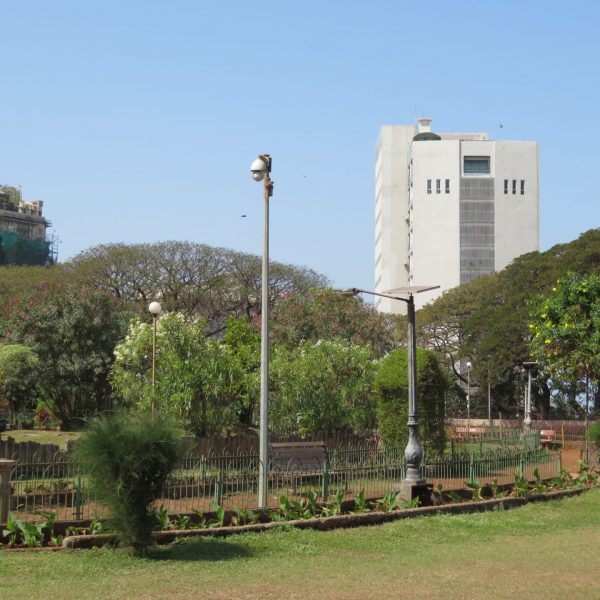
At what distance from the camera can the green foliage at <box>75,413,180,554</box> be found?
11.7 m

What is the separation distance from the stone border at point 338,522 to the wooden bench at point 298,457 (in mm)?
3808

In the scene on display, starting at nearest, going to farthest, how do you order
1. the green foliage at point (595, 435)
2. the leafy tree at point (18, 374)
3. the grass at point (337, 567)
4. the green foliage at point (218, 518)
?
the grass at point (337, 567) < the green foliage at point (218, 518) < the green foliage at point (595, 435) < the leafy tree at point (18, 374)

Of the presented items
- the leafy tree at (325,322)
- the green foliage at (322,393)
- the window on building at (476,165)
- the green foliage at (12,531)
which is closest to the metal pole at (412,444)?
the green foliage at (12,531)

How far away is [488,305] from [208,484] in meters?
47.8

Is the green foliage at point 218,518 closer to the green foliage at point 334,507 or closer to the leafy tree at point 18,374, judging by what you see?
the green foliage at point 334,507

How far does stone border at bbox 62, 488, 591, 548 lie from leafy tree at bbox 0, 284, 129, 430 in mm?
27481

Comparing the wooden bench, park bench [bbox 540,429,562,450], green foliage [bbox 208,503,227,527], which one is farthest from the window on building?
green foliage [bbox 208,503,227,527]

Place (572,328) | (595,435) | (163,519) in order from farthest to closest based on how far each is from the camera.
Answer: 1. (572,328)
2. (595,435)
3. (163,519)

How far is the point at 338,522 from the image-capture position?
1476 centimetres

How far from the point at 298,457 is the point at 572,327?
1613 centimetres

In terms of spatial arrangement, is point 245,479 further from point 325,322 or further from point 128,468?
point 325,322

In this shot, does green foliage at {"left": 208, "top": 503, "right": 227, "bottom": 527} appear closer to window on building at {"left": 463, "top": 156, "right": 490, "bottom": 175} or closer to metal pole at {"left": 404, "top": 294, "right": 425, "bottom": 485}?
metal pole at {"left": 404, "top": 294, "right": 425, "bottom": 485}

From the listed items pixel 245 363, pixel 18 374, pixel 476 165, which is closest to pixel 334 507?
pixel 245 363

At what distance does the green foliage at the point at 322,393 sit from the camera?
30812 mm
